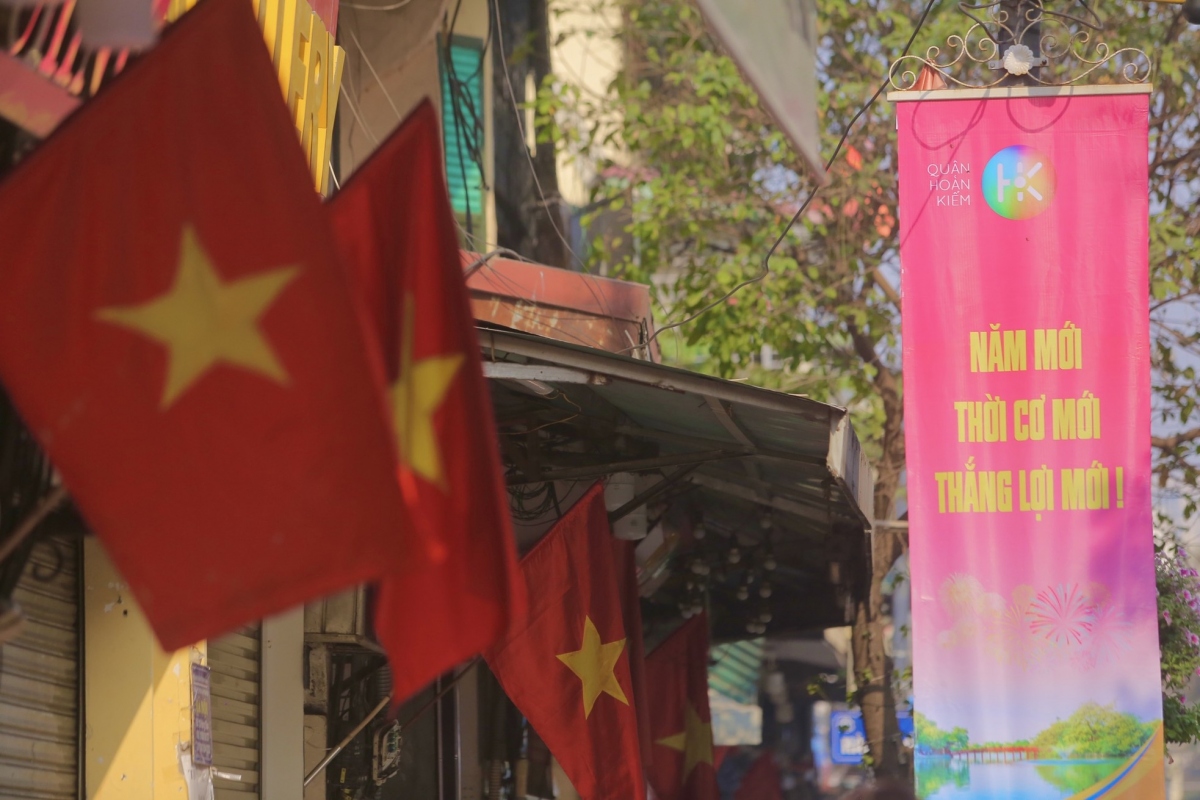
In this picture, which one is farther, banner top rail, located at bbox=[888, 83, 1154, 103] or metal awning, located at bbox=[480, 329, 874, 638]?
banner top rail, located at bbox=[888, 83, 1154, 103]

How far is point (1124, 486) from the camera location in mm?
7059

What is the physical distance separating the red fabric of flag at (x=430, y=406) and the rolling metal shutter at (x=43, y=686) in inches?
71.7

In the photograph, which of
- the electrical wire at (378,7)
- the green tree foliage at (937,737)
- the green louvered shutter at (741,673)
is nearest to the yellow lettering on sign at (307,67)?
the electrical wire at (378,7)

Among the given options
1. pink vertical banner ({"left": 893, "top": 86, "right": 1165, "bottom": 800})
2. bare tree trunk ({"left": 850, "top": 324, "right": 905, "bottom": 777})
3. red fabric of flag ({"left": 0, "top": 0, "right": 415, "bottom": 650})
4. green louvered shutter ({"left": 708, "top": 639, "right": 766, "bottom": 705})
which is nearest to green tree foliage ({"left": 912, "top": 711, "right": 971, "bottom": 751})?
pink vertical banner ({"left": 893, "top": 86, "right": 1165, "bottom": 800})

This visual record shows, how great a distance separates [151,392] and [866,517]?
607 centimetres

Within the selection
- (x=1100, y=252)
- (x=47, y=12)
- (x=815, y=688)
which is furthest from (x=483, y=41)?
(x=47, y=12)

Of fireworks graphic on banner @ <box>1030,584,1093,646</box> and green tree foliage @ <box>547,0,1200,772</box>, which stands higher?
green tree foliage @ <box>547,0,1200,772</box>

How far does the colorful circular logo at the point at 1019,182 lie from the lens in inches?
287

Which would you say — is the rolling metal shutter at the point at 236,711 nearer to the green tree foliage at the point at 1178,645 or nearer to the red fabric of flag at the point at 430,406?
the red fabric of flag at the point at 430,406

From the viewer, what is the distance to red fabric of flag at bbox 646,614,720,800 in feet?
37.2

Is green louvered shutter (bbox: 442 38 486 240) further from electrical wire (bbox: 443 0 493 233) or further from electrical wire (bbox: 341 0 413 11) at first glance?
electrical wire (bbox: 341 0 413 11)

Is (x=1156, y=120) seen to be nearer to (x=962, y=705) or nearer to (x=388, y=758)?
(x=962, y=705)

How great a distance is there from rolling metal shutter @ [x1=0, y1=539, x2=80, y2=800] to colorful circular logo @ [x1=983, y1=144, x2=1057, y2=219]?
455 cm

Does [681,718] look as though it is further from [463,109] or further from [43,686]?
[43,686]
